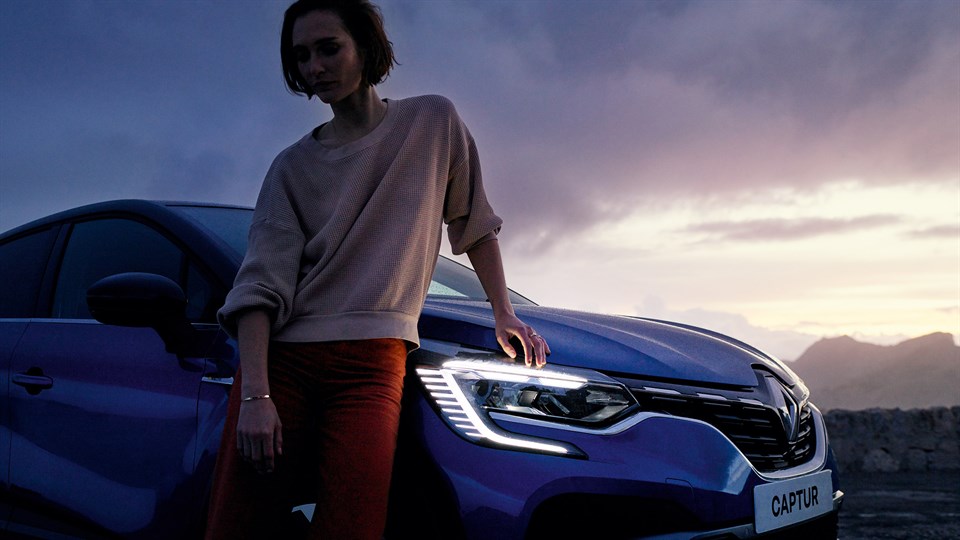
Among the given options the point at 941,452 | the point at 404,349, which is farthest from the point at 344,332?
the point at 941,452

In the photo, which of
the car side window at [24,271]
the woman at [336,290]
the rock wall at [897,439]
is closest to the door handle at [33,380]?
the car side window at [24,271]

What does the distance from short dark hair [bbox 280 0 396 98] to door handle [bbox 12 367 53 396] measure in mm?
1488

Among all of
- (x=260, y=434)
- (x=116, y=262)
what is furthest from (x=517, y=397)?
(x=116, y=262)

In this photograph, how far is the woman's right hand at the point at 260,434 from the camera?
5.82ft

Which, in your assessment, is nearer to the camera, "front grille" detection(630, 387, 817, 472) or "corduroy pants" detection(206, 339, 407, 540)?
"corduroy pants" detection(206, 339, 407, 540)

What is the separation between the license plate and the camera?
1972 mm

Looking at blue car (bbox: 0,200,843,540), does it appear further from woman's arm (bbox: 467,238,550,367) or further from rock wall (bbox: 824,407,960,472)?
rock wall (bbox: 824,407,960,472)

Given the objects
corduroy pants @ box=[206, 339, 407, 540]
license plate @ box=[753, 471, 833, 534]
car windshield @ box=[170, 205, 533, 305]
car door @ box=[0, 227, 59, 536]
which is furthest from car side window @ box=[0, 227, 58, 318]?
license plate @ box=[753, 471, 833, 534]

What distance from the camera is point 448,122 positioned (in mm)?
2141

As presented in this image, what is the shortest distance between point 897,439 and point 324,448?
933 centimetres

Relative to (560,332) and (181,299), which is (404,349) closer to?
(560,332)

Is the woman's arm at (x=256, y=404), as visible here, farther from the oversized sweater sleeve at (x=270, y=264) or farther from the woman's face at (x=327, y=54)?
the woman's face at (x=327, y=54)

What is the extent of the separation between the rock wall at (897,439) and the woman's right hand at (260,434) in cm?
893

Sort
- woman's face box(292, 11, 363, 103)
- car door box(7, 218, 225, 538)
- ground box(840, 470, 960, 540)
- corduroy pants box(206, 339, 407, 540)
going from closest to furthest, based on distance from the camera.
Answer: corduroy pants box(206, 339, 407, 540) → woman's face box(292, 11, 363, 103) → car door box(7, 218, 225, 538) → ground box(840, 470, 960, 540)
